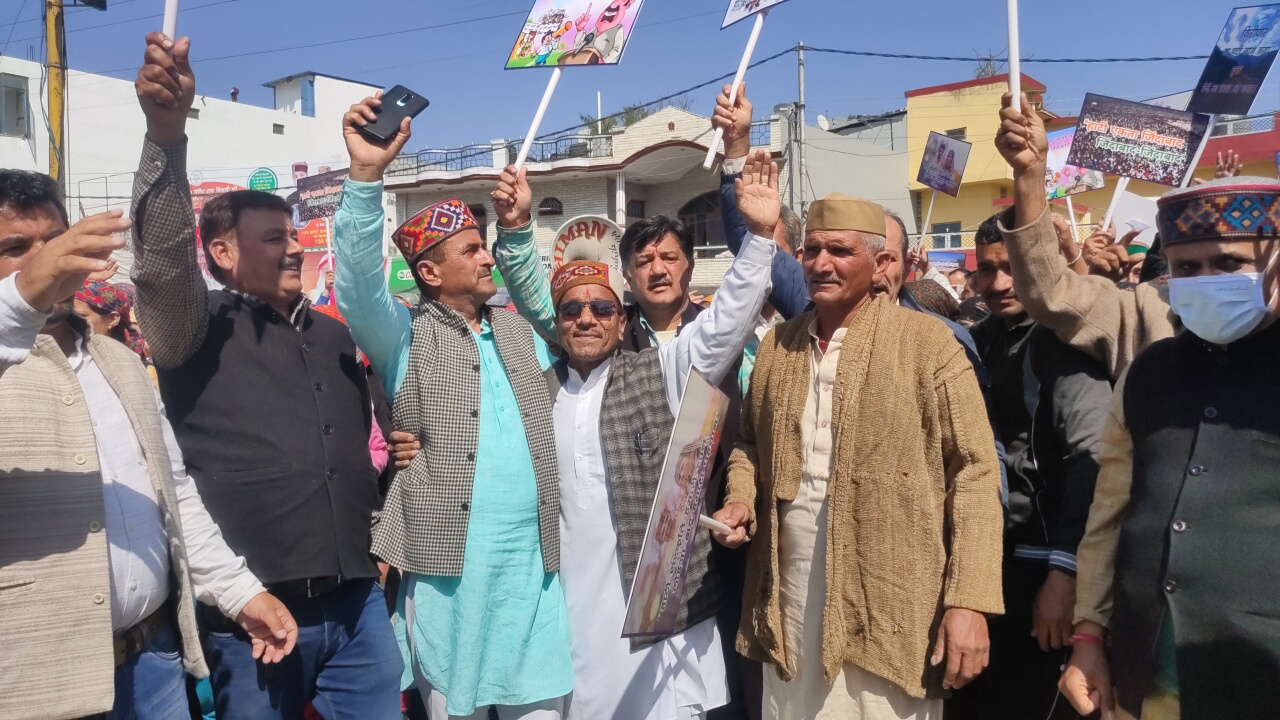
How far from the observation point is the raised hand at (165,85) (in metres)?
2.18

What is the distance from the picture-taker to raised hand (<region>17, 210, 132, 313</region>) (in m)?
1.70

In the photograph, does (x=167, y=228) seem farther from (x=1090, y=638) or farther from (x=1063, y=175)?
(x=1063, y=175)

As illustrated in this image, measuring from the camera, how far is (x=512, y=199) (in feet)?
10.6

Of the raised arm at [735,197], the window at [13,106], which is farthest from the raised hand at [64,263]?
the window at [13,106]

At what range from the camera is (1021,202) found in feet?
8.03

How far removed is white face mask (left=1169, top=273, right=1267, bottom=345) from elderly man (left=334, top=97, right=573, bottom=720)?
5.98ft

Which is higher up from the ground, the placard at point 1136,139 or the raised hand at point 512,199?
the placard at point 1136,139

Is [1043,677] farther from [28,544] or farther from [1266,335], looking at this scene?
[28,544]

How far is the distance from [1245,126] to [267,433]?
24.8 meters

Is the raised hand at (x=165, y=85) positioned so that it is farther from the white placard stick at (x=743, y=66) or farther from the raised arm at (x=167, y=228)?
the white placard stick at (x=743, y=66)

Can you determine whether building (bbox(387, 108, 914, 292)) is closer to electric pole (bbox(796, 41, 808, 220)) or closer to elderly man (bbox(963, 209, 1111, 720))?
electric pole (bbox(796, 41, 808, 220))

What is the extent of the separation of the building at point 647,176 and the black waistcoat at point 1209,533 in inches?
775

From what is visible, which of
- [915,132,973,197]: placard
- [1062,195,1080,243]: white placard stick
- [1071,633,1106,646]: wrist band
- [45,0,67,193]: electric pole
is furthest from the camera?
[45,0,67,193]: electric pole

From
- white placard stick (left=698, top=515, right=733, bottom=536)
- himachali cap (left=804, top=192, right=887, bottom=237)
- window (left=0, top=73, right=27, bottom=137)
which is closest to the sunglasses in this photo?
himachali cap (left=804, top=192, right=887, bottom=237)
